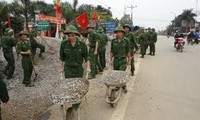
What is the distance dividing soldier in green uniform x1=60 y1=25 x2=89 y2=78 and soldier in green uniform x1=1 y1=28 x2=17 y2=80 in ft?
19.6

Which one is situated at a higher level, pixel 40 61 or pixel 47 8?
pixel 47 8

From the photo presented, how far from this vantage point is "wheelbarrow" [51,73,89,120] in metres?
6.70

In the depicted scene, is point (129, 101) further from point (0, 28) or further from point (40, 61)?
point (0, 28)

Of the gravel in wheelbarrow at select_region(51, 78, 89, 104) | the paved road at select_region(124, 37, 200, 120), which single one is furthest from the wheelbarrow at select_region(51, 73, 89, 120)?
the paved road at select_region(124, 37, 200, 120)

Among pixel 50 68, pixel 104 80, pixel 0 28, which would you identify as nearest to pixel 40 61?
pixel 50 68

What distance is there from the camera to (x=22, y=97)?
450 inches

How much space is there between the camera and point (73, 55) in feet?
25.9

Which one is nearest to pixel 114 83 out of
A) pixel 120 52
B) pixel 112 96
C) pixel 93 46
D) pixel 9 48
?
pixel 112 96

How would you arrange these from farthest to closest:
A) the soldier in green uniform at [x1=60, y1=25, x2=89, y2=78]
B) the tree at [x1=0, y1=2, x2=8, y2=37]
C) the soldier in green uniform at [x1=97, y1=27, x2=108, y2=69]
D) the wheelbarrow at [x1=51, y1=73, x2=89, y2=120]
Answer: the tree at [x1=0, y1=2, x2=8, y2=37] < the soldier in green uniform at [x1=97, y1=27, x2=108, y2=69] < the soldier in green uniform at [x1=60, y1=25, x2=89, y2=78] < the wheelbarrow at [x1=51, y1=73, x2=89, y2=120]

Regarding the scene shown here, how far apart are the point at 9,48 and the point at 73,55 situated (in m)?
6.56

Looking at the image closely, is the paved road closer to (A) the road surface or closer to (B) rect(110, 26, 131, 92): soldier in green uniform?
(A) the road surface

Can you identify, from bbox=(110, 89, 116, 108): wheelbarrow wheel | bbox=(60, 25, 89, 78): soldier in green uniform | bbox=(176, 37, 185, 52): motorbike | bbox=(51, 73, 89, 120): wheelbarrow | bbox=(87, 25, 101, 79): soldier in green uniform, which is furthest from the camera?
bbox=(176, 37, 185, 52): motorbike

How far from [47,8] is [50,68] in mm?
39525

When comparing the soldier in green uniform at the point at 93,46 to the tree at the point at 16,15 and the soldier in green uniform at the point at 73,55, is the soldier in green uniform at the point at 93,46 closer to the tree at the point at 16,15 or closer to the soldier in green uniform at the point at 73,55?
the soldier in green uniform at the point at 73,55
